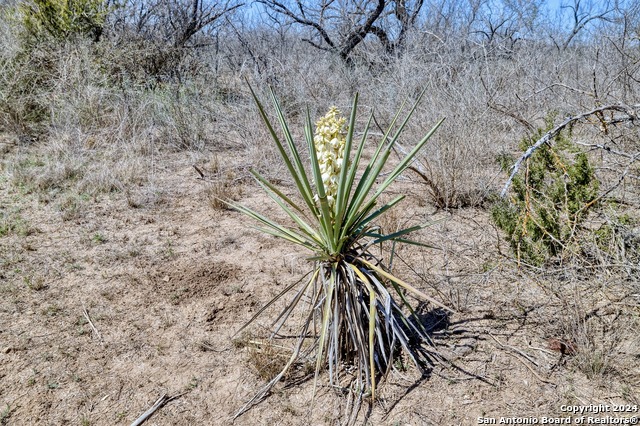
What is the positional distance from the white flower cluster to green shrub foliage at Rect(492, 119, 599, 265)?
1.30m

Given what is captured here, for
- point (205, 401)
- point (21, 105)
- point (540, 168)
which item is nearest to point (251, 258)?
point (205, 401)

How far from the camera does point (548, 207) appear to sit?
3051 millimetres

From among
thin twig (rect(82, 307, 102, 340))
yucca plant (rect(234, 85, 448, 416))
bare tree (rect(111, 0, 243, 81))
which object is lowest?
thin twig (rect(82, 307, 102, 340))

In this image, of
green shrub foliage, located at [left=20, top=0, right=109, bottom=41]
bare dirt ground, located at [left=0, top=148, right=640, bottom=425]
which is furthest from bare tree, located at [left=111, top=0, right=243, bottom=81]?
bare dirt ground, located at [left=0, top=148, right=640, bottom=425]

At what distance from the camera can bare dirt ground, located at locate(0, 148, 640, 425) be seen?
2164 millimetres

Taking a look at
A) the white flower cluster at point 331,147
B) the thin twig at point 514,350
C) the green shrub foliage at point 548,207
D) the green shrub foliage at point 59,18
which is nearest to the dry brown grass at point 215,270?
the thin twig at point 514,350

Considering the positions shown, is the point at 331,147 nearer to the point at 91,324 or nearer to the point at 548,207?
the point at 548,207

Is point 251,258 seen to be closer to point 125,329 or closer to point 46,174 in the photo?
point 125,329

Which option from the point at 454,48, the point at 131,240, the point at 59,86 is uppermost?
the point at 454,48

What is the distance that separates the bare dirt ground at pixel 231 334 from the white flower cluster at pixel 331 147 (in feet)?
2.39

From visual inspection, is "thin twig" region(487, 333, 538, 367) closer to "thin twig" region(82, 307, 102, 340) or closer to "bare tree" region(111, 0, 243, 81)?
"thin twig" region(82, 307, 102, 340)

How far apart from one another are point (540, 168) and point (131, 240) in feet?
10.2

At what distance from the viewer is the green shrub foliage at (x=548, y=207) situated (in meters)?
2.88

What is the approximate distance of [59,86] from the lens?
632cm
